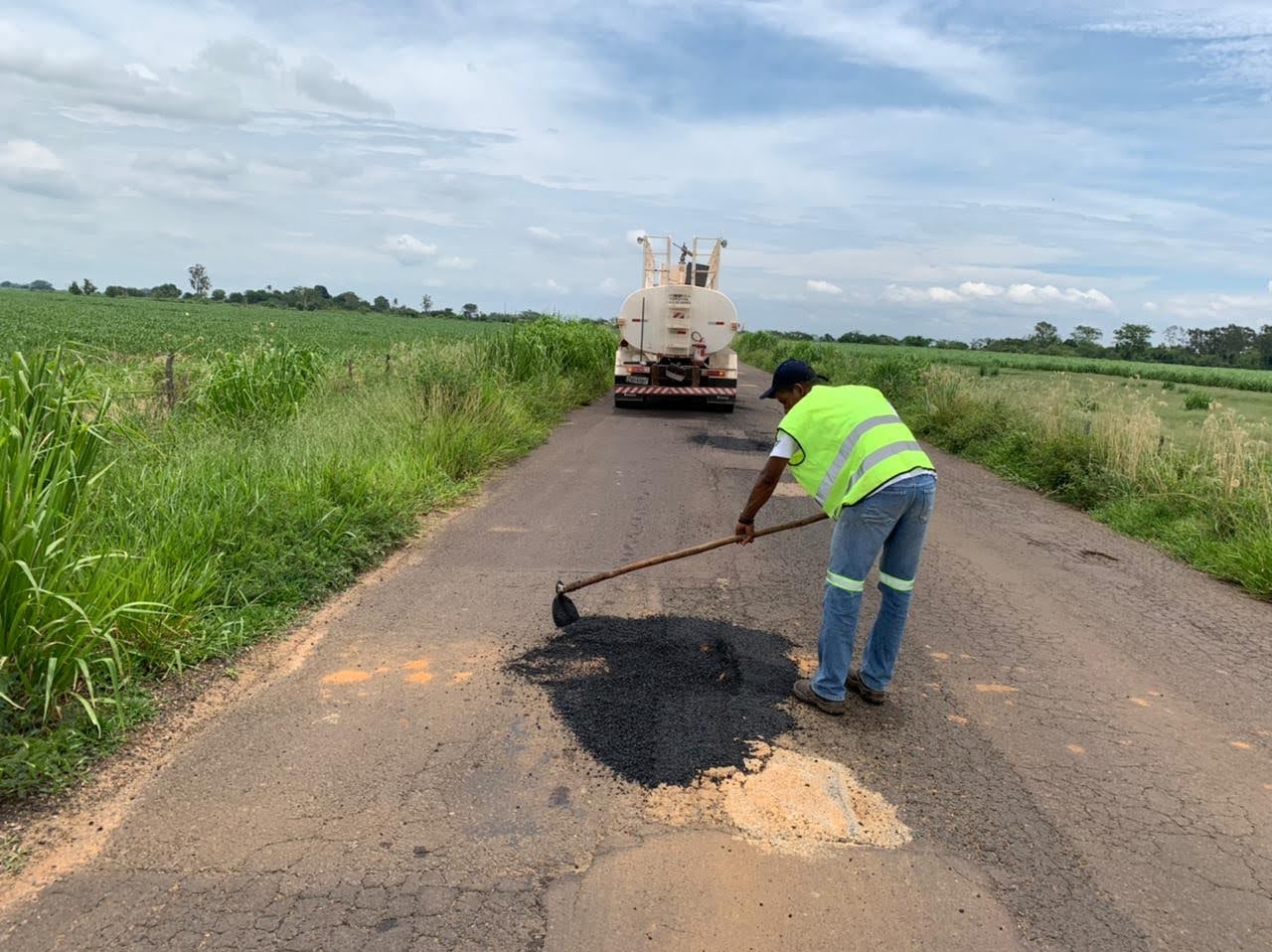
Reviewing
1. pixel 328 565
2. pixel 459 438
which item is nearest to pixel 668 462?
pixel 459 438

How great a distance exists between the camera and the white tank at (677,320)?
14.8 metres

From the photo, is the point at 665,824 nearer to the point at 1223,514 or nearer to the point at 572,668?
the point at 572,668

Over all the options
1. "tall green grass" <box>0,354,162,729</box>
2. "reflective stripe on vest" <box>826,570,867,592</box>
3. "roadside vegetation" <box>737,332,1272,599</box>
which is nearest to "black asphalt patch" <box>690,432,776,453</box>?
"roadside vegetation" <box>737,332,1272,599</box>

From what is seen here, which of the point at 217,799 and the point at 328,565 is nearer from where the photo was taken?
the point at 217,799

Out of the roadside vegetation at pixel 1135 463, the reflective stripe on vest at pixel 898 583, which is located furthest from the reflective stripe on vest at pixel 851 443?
the roadside vegetation at pixel 1135 463

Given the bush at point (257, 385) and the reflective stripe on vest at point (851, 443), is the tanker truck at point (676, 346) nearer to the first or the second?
the bush at point (257, 385)

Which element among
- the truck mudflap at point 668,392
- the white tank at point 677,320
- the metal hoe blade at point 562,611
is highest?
the white tank at point 677,320

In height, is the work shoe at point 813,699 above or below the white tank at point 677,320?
below

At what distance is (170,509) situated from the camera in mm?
4465

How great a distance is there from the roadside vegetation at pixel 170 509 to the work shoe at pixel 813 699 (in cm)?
264

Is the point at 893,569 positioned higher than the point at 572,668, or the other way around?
the point at 893,569

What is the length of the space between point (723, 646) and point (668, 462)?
581 centimetres

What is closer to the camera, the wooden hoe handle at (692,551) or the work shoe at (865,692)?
the work shoe at (865,692)

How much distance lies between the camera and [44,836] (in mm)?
2518
